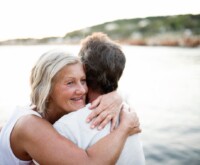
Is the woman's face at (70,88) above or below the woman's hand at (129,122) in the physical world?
above

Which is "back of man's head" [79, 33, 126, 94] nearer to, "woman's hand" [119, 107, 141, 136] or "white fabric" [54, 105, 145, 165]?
"woman's hand" [119, 107, 141, 136]

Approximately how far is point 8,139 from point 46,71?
562 millimetres

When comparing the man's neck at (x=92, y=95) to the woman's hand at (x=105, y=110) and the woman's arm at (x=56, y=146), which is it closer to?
the woman's hand at (x=105, y=110)

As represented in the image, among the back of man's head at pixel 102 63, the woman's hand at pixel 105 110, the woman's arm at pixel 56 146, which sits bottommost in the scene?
the woman's arm at pixel 56 146

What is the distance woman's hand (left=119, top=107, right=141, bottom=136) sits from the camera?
250 cm

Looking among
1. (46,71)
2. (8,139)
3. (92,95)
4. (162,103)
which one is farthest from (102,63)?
(162,103)

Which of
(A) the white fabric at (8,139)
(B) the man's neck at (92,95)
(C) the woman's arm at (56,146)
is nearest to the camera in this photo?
(C) the woman's arm at (56,146)

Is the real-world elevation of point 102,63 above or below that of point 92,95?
above

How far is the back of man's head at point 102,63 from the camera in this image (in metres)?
2.65

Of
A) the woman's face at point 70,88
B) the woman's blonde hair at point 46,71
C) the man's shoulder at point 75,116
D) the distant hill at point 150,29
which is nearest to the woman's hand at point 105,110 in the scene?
the man's shoulder at point 75,116

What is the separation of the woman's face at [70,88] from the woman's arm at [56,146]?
1.01ft

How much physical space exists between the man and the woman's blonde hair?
14cm

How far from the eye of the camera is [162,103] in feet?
27.2

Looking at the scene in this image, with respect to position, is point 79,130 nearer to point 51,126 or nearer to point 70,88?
point 51,126
